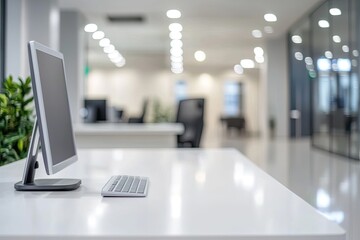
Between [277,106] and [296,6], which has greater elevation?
[296,6]

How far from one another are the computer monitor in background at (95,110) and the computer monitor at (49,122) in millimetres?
5363

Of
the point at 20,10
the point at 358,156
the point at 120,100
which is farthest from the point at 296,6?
the point at 120,100

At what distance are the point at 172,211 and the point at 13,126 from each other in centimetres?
242

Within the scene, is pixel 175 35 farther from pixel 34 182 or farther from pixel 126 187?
pixel 126 187

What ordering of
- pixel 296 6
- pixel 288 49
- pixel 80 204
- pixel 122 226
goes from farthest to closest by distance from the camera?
pixel 288 49 → pixel 296 6 → pixel 80 204 → pixel 122 226

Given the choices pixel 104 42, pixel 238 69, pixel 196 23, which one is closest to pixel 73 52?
pixel 196 23

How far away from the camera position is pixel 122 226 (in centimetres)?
98

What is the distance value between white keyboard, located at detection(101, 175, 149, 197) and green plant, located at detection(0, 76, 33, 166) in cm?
177

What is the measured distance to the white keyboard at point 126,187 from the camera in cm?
131

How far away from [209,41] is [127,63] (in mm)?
5812

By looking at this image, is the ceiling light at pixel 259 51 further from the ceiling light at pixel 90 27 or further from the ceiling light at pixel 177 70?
the ceiling light at pixel 90 27

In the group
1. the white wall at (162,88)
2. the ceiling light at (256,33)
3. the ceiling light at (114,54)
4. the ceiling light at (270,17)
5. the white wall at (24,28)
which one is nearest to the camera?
the white wall at (24,28)

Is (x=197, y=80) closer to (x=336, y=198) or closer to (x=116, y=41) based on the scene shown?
(x=116, y=41)

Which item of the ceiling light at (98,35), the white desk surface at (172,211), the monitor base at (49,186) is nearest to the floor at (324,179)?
the white desk surface at (172,211)
